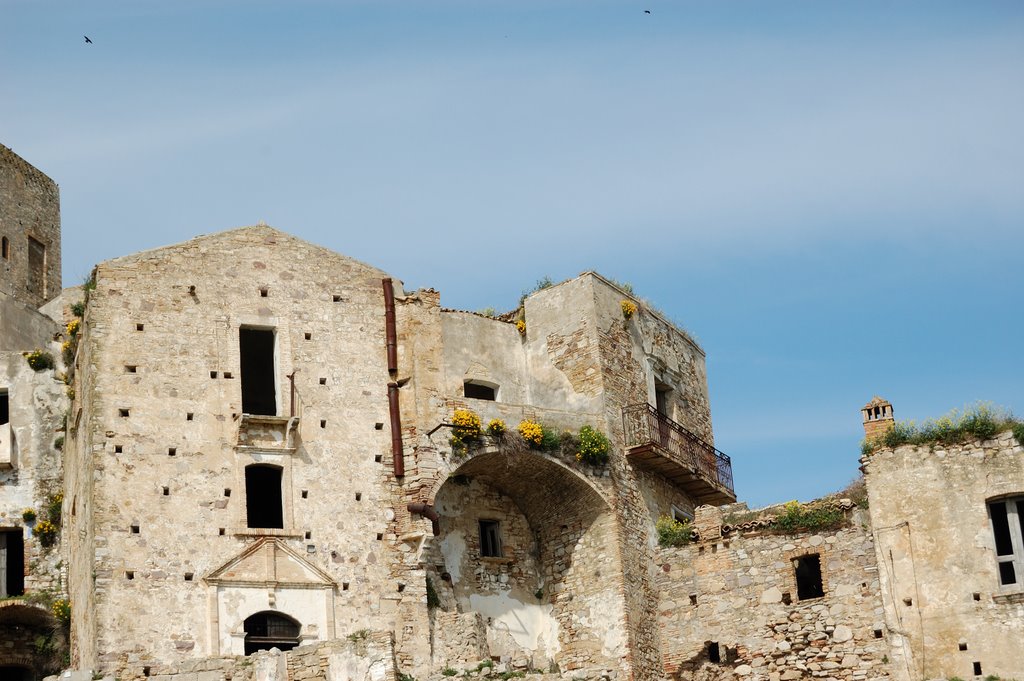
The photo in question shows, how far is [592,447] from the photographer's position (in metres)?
41.5

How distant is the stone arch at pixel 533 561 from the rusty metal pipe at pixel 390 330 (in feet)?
9.20

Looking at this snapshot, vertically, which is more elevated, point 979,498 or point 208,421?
point 208,421

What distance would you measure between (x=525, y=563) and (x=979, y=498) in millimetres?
10679

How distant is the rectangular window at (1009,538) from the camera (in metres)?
36.6

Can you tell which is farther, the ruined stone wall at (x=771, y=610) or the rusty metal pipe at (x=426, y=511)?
the rusty metal pipe at (x=426, y=511)

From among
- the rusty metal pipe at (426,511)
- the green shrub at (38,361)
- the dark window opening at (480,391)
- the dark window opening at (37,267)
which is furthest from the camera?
the dark window opening at (37,267)

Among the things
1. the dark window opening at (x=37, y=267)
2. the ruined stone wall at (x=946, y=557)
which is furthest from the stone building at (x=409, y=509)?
the dark window opening at (x=37, y=267)

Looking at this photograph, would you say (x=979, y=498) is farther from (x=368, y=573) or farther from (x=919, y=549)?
(x=368, y=573)

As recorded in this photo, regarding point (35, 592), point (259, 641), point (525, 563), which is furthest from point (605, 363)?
point (35, 592)

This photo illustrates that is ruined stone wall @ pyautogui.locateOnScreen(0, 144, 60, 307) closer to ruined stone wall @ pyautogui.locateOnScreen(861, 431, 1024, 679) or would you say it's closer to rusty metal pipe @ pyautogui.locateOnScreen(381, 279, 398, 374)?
rusty metal pipe @ pyautogui.locateOnScreen(381, 279, 398, 374)

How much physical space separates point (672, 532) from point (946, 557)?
737 cm

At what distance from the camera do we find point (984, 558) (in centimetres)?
3666

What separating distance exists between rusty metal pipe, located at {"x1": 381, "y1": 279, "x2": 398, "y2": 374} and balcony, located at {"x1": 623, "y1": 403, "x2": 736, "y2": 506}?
5.74 metres

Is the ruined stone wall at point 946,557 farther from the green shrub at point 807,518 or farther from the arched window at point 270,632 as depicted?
the arched window at point 270,632
